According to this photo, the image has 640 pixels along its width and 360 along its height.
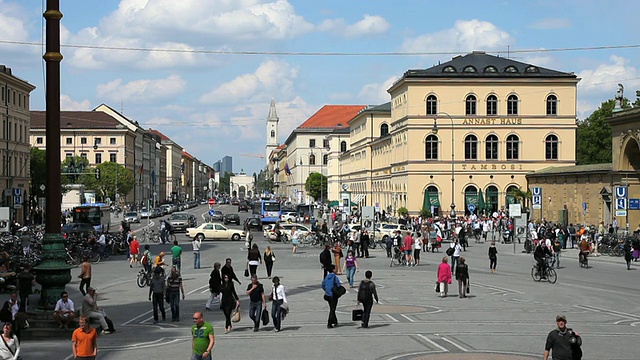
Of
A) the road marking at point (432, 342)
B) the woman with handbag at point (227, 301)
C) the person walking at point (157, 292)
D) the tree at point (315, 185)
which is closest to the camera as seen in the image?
the road marking at point (432, 342)

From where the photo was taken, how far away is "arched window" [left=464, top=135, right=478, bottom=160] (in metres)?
85.8

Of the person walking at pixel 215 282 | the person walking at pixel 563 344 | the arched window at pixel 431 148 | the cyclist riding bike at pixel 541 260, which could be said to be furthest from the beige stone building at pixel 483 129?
the person walking at pixel 563 344

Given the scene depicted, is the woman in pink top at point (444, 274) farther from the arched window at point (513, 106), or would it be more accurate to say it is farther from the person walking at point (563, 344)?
the arched window at point (513, 106)

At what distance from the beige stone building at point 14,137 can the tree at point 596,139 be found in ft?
208

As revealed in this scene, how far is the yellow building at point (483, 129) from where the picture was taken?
85.6 m

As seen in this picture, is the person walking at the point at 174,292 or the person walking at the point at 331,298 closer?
the person walking at the point at 331,298

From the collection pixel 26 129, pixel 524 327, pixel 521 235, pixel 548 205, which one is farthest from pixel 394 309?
pixel 26 129

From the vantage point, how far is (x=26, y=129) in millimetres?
91000

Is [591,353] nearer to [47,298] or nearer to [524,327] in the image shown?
[524,327]

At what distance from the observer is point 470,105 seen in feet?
283

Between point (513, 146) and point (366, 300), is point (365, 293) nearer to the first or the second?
point (366, 300)

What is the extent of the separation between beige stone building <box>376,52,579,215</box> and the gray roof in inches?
3.8

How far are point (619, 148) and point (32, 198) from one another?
6466 cm

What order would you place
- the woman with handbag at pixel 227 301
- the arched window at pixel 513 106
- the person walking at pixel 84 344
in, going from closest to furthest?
the person walking at pixel 84 344 → the woman with handbag at pixel 227 301 → the arched window at pixel 513 106
